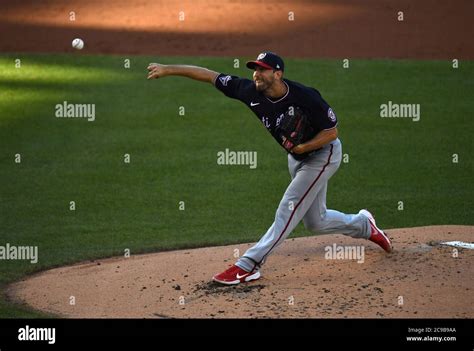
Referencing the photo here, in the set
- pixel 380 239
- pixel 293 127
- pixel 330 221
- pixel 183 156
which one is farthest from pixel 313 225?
pixel 183 156

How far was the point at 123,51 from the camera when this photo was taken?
21.5 m

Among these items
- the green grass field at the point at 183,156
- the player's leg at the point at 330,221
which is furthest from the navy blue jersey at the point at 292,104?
the green grass field at the point at 183,156

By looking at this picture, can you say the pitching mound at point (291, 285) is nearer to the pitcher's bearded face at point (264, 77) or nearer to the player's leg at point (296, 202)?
the player's leg at point (296, 202)

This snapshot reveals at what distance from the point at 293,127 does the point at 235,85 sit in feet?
2.37

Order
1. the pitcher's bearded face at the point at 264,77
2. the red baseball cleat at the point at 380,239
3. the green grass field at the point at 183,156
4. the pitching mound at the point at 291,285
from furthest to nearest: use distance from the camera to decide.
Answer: the green grass field at the point at 183,156 → the red baseball cleat at the point at 380,239 → the pitcher's bearded face at the point at 264,77 → the pitching mound at the point at 291,285

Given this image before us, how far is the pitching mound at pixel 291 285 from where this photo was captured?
7758mm

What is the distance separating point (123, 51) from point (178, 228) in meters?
11.1

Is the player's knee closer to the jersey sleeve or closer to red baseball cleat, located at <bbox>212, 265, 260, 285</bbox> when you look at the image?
red baseball cleat, located at <bbox>212, 265, 260, 285</bbox>

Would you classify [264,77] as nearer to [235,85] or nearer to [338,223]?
[235,85]

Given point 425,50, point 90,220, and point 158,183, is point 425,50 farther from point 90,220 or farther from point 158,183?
point 90,220

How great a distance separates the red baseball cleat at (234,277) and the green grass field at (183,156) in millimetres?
1743

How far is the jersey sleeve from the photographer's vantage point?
8.38 metres

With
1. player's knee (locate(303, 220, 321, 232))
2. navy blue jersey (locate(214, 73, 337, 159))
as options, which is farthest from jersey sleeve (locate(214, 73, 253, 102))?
player's knee (locate(303, 220, 321, 232))

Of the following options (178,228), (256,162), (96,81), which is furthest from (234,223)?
(96,81)
